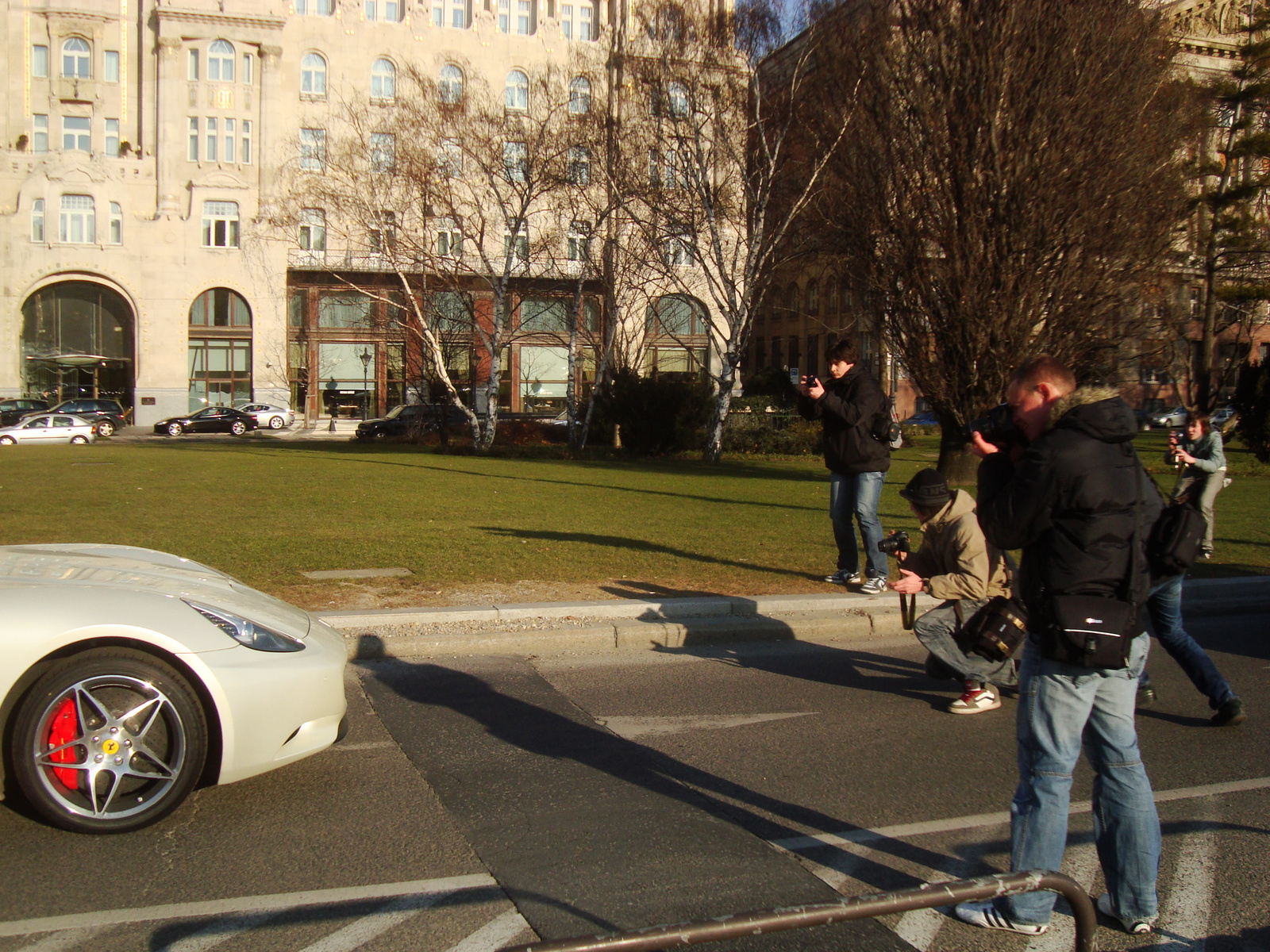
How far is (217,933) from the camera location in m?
3.43

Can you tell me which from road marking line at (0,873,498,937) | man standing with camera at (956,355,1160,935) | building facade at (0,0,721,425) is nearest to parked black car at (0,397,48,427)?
building facade at (0,0,721,425)

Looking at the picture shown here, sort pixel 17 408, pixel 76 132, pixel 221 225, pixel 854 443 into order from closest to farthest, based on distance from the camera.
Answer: pixel 854 443, pixel 17 408, pixel 76 132, pixel 221 225

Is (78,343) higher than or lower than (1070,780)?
higher

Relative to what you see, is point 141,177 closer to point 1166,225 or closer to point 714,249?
point 714,249

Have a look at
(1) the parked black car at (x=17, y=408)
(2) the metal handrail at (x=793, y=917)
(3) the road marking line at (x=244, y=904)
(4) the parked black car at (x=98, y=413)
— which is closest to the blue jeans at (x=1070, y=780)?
(2) the metal handrail at (x=793, y=917)

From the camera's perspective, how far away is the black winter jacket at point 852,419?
889cm

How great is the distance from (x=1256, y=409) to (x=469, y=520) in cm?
2468

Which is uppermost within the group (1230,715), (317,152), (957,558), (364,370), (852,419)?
(317,152)

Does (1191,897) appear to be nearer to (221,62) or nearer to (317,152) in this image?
(317,152)

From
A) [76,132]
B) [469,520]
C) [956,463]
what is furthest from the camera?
[76,132]

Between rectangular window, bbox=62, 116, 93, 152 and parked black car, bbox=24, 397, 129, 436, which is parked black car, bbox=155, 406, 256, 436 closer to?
parked black car, bbox=24, 397, 129, 436

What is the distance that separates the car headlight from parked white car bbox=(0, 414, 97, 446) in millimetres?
→ 40352

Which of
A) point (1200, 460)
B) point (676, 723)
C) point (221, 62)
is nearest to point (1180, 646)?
point (1200, 460)

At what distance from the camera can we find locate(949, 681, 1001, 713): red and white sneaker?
634cm
